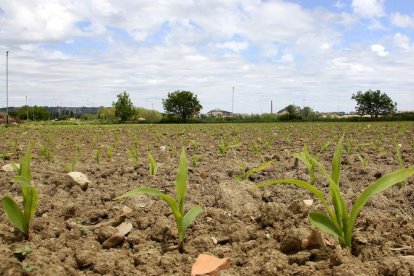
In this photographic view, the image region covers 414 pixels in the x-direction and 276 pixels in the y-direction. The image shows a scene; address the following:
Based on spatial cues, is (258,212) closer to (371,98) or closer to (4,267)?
(4,267)

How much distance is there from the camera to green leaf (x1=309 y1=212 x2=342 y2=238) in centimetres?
185

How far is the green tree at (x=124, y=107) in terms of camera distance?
195 ft

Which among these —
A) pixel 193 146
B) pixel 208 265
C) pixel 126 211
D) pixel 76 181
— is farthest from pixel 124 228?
pixel 193 146

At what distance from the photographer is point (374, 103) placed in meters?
67.9

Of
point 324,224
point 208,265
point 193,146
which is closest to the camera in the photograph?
point 208,265

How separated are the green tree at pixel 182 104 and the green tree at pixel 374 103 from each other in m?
26.2

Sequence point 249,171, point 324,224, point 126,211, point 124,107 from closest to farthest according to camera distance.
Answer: point 324,224 → point 126,211 → point 249,171 → point 124,107

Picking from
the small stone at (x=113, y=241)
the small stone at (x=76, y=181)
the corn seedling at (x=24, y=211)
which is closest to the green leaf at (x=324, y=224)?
the small stone at (x=113, y=241)

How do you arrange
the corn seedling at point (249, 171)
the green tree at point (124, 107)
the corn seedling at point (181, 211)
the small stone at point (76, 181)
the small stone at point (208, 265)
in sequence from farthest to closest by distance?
the green tree at point (124, 107)
the small stone at point (76, 181)
the corn seedling at point (249, 171)
the corn seedling at point (181, 211)
the small stone at point (208, 265)

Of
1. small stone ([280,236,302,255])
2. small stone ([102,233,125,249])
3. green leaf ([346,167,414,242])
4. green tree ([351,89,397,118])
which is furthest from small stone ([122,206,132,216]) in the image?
green tree ([351,89,397,118])

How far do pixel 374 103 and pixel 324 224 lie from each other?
235 ft

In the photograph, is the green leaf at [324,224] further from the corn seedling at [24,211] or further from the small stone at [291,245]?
the corn seedling at [24,211]

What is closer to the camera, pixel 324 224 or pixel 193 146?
pixel 324 224

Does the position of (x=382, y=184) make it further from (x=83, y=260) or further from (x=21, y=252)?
(x=21, y=252)
